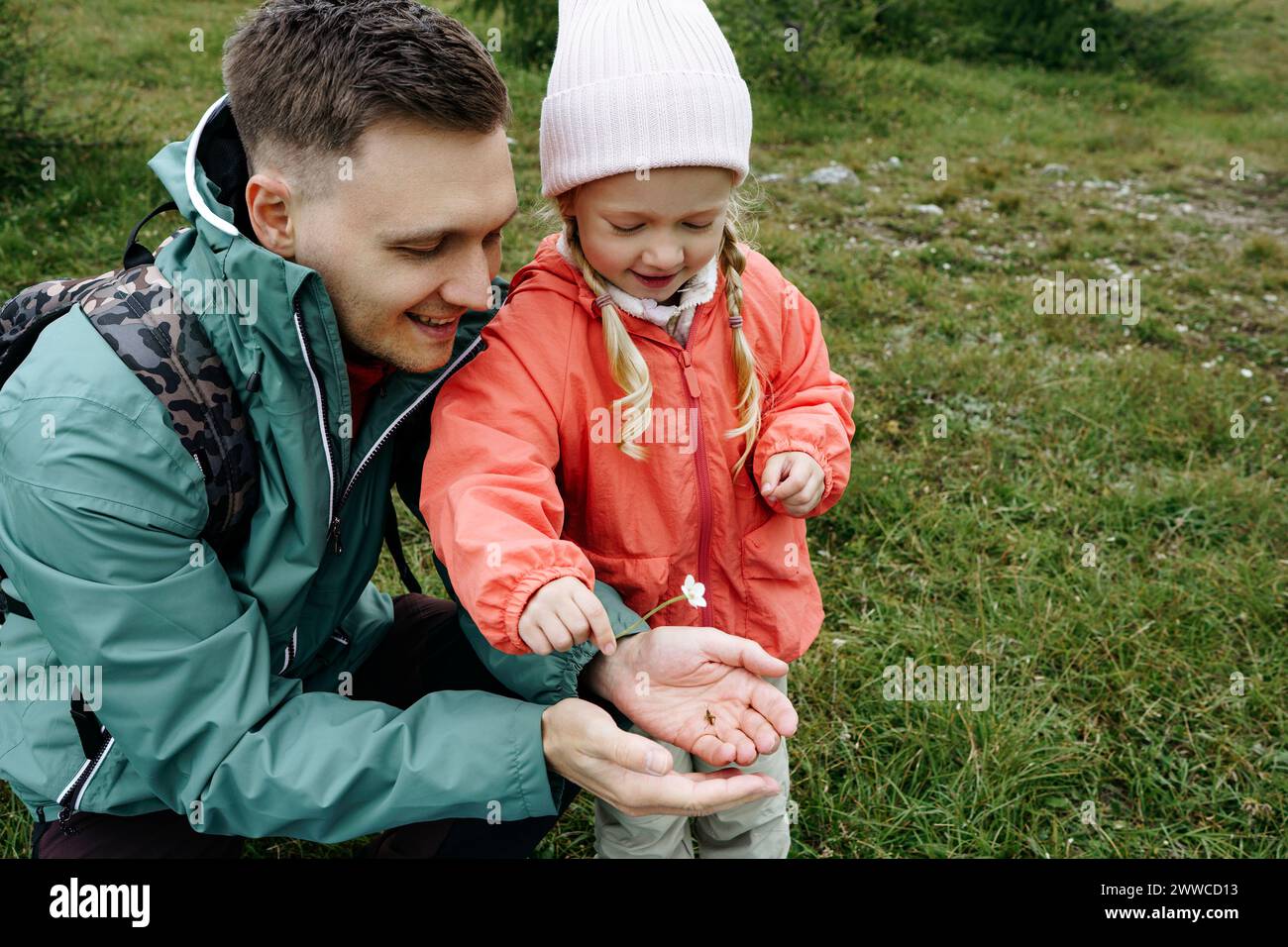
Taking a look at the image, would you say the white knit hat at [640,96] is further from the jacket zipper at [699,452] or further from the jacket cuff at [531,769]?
the jacket cuff at [531,769]

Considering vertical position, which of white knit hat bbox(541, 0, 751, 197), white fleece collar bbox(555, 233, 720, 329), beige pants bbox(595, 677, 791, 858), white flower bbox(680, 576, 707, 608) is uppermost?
white knit hat bbox(541, 0, 751, 197)

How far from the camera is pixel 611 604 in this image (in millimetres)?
2281

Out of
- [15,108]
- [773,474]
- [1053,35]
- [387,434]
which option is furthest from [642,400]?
[1053,35]

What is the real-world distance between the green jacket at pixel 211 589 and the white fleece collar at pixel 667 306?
36cm

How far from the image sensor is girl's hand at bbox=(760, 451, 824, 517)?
235cm

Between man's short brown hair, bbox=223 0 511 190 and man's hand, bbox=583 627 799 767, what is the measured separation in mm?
1140

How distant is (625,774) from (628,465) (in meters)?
0.71

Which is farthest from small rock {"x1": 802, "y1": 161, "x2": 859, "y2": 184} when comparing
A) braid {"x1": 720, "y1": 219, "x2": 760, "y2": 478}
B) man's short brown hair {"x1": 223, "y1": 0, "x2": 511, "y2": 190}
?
man's short brown hair {"x1": 223, "y1": 0, "x2": 511, "y2": 190}

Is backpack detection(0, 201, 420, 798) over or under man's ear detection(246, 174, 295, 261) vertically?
under

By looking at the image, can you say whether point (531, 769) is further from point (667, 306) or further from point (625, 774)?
point (667, 306)

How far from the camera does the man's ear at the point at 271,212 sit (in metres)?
Result: 2.00

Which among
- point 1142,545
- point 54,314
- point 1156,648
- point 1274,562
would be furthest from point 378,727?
point 1274,562

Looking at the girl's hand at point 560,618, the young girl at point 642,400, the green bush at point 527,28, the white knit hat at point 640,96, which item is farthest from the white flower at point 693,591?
the green bush at point 527,28

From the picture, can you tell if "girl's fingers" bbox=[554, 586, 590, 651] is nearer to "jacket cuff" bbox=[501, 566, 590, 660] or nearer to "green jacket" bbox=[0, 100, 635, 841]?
"jacket cuff" bbox=[501, 566, 590, 660]
